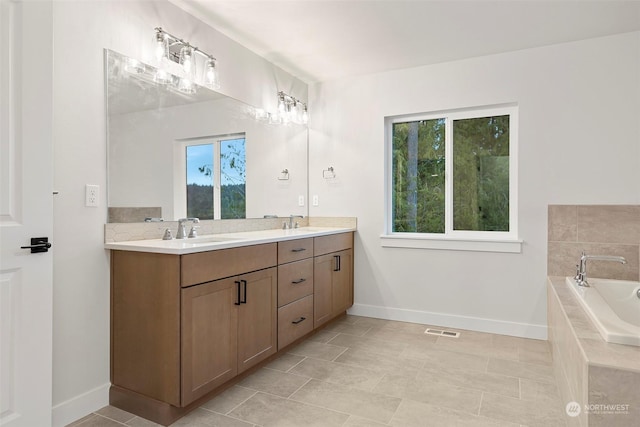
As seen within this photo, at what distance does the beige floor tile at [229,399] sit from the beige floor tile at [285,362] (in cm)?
34

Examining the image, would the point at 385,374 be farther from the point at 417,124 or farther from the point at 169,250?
the point at 417,124

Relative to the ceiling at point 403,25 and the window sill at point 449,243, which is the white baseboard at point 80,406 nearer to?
the ceiling at point 403,25

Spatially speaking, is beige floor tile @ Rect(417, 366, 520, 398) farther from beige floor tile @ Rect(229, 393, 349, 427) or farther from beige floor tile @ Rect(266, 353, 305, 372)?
beige floor tile @ Rect(266, 353, 305, 372)

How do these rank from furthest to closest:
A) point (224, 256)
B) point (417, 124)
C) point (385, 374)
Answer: point (417, 124)
point (385, 374)
point (224, 256)

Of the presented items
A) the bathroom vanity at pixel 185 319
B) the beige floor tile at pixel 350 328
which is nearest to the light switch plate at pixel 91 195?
the bathroom vanity at pixel 185 319

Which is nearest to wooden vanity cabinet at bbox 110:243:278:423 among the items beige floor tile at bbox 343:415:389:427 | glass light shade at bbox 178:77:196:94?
beige floor tile at bbox 343:415:389:427

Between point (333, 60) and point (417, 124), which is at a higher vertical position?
point (333, 60)

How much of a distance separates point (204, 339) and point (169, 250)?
513 millimetres

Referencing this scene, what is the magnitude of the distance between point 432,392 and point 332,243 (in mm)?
1496

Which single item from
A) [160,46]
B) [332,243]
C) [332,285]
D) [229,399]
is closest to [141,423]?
[229,399]

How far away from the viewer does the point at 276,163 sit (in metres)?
3.58

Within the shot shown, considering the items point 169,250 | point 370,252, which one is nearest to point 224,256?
point 169,250

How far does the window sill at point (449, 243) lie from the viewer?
3.19 m

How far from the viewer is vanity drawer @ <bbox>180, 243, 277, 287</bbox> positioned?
189 cm
